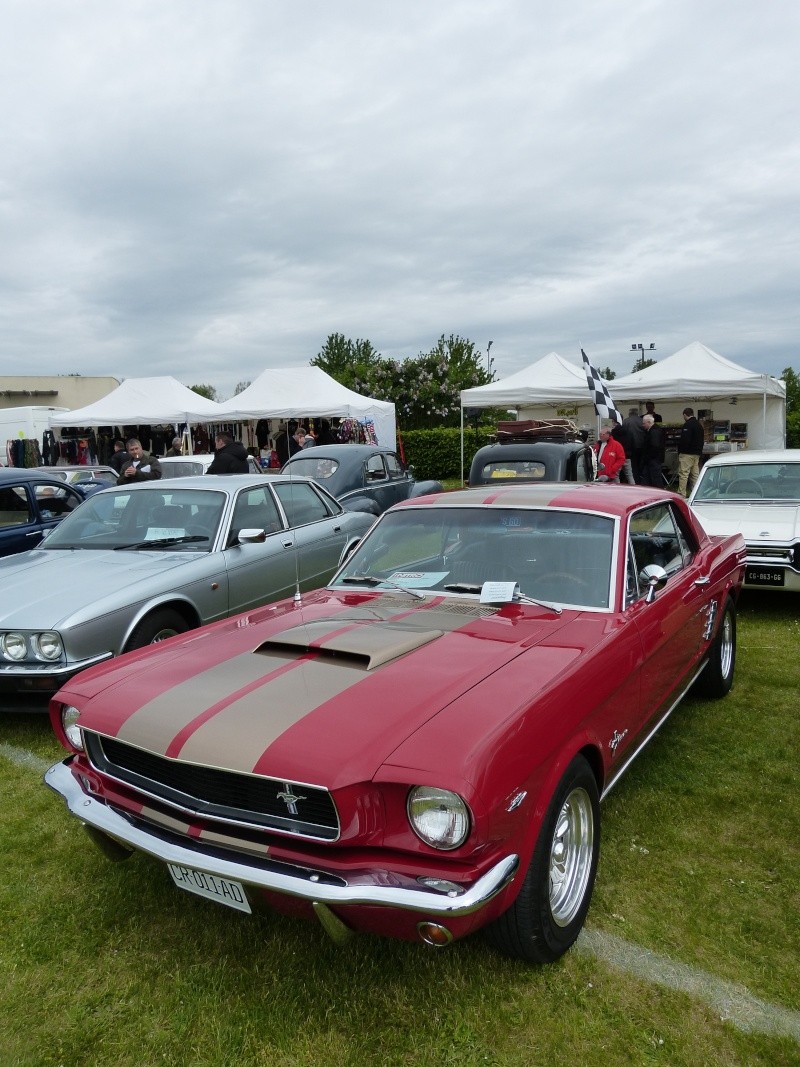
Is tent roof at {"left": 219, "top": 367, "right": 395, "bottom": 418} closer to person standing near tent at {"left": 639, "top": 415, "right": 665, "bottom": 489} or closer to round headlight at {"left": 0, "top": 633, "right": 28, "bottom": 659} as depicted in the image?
person standing near tent at {"left": 639, "top": 415, "right": 665, "bottom": 489}

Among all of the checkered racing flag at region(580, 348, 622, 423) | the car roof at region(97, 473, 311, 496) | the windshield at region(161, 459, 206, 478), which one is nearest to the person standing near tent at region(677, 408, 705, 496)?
the checkered racing flag at region(580, 348, 622, 423)

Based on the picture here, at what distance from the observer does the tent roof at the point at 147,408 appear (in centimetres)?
1947

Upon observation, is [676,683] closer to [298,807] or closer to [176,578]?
[298,807]

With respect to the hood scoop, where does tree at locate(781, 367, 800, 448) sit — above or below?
above

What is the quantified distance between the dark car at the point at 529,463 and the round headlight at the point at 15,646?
656 cm

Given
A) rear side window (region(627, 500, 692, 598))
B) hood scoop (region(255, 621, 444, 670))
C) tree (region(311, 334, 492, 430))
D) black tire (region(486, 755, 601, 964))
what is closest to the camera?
black tire (region(486, 755, 601, 964))

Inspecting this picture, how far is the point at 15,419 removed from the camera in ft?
73.7

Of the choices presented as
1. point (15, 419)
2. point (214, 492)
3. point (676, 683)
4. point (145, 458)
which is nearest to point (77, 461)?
point (15, 419)

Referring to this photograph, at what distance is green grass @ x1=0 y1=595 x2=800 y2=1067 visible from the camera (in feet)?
7.36

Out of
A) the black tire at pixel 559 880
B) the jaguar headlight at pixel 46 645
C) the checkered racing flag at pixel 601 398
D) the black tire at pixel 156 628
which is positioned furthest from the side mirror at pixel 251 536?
the checkered racing flag at pixel 601 398

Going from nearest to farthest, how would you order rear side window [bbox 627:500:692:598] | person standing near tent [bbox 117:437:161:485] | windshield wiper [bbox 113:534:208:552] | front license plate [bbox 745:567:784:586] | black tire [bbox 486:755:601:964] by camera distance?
black tire [bbox 486:755:601:964], rear side window [bbox 627:500:692:598], windshield wiper [bbox 113:534:208:552], front license plate [bbox 745:567:784:586], person standing near tent [bbox 117:437:161:485]

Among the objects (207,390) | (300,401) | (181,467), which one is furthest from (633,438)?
(207,390)

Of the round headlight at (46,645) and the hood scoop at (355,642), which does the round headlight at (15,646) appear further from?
the hood scoop at (355,642)

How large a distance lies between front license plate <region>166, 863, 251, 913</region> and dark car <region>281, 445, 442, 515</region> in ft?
23.6
